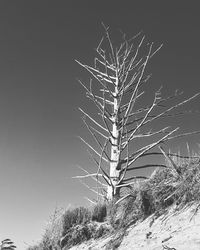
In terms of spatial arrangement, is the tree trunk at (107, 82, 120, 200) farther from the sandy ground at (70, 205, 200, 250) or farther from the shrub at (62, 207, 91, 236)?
the sandy ground at (70, 205, 200, 250)

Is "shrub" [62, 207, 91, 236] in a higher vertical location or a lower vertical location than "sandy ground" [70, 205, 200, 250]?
higher

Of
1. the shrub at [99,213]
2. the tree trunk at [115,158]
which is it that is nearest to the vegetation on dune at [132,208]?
the shrub at [99,213]

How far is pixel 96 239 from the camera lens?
6.48 meters

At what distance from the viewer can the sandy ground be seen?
14.6 ft

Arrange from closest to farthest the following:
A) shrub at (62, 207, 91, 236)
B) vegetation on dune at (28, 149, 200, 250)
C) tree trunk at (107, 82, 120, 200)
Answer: vegetation on dune at (28, 149, 200, 250) < shrub at (62, 207, 91, 236) < tree trunk at (107, 82, 120, 200)

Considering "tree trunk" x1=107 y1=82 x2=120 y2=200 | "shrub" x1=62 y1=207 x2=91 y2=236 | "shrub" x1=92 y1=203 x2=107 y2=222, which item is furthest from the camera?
"tree trunk" x1=107 y1=82 x2=120 y2=200

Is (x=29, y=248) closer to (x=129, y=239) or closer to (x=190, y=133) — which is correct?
(x=129, y=239)

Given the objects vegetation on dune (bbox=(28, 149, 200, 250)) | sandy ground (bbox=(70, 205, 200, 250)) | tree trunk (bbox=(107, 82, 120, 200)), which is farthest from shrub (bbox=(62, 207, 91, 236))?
tree trunk (bbox=(107, 82, 120, 200))

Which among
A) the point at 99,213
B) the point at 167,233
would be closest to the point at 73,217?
the point at 99,213

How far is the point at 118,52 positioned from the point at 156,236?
8.35 metres

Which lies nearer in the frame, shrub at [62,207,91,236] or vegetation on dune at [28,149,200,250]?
vegetation on dune at [28,149,200,250]

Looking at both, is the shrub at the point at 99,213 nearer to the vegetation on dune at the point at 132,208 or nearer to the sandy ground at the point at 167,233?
the vegetation on dune at the point at 132,208

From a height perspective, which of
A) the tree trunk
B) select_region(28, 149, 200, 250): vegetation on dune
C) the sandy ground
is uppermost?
the tree trunk

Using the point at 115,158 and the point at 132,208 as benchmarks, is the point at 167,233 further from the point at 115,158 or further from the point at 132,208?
the point at 115,158
